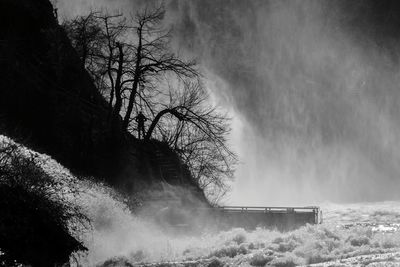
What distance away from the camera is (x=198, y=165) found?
188 ft

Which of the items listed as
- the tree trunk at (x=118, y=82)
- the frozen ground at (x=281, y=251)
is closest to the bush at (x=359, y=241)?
the frozen ground at (x=281, y=251)

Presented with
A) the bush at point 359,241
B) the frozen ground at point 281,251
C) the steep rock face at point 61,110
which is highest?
the steep rock face at point 61,110

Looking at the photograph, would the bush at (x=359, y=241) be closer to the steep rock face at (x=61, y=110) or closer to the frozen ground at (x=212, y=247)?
the frozen ground at (x=212, y=247)

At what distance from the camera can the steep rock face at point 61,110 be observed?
34.1m

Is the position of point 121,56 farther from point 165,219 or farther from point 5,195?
point 5,195

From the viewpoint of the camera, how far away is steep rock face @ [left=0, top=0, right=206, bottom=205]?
34125mm

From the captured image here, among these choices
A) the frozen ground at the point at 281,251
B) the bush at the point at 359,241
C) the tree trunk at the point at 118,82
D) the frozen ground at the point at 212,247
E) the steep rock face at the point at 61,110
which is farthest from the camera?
the tree trunk at the point at 118,82

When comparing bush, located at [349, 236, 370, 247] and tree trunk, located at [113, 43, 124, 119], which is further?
tree trunk, located at [113, 43, 124, 119]

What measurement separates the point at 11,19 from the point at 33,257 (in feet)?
99.8

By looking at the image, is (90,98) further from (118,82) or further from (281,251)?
(281,251)

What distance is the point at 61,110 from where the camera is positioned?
122ft

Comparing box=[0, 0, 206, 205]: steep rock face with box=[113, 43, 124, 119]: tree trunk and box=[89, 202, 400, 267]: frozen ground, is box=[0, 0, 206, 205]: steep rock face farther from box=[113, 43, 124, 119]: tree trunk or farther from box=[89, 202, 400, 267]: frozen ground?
box=[89, 202, 400, 267]: frozen ground

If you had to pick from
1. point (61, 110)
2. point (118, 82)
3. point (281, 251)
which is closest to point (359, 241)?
point (281, 251)

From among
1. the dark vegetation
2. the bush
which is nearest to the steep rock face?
the dark vegetation
